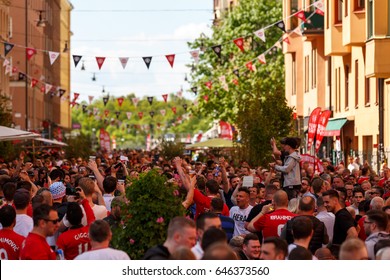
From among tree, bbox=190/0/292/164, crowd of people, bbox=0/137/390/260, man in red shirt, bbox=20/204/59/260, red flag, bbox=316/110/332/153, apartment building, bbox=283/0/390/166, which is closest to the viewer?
crowd of people, bbox=0/137/390/260

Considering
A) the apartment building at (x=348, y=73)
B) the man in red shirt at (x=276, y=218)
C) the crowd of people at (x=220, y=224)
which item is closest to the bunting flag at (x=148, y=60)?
the apartment building at (x=348, y=73)

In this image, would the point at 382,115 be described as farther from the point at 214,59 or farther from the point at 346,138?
the point at 214,59

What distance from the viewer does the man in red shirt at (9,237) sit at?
1328 centimetres

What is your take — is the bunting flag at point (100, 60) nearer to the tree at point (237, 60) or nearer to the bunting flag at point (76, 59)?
the bunting flag at point (76, 59)

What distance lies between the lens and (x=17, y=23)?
307 feet

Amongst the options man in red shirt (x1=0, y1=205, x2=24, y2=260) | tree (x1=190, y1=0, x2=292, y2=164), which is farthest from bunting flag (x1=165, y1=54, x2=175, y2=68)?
man in red shirt (x1=0, y1=205, x2=24, y2=260)

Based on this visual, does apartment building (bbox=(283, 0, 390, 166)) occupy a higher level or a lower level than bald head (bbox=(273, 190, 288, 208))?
higher

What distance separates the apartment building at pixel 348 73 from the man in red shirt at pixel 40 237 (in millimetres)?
28412

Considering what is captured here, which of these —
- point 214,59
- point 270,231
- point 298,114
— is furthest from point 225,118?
point 270,231

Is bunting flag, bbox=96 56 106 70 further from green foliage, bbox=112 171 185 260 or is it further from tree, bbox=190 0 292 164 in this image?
green foliage, bbox=112 171 185 260

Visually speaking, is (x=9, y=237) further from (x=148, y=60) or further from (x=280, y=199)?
(x=148, y=60)

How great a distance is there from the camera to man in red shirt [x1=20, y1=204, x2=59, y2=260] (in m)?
12.0

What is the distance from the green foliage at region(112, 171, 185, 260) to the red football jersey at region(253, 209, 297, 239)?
4.34 feet

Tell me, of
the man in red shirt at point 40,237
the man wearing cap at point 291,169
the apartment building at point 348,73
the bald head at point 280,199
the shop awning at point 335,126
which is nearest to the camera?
the man in red shirt at point 40,237
